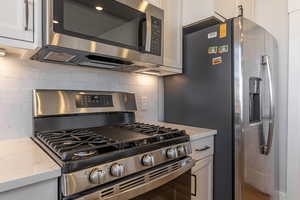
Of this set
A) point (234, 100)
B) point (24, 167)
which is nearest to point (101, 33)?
point (24, 167)

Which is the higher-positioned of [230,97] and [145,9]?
[145,9]

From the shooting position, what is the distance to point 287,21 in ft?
6.63

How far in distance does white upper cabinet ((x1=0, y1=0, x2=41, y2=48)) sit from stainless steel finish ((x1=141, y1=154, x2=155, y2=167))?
75cm

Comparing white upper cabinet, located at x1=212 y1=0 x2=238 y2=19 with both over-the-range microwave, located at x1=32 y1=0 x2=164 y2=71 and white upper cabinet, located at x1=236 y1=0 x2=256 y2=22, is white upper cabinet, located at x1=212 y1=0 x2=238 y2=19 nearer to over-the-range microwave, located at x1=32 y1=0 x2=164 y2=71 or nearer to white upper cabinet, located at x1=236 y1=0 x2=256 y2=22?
white upper cabinet, located at x1=236 y1=0 x2=256 y2=22

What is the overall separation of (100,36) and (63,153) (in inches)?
26.2

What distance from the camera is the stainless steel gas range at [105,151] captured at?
69cm

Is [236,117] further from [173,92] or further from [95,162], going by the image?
[95,162]

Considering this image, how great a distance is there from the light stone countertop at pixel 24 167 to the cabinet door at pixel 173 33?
1.09m

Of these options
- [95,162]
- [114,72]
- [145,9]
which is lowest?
[95,162]

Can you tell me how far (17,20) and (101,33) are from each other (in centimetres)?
39

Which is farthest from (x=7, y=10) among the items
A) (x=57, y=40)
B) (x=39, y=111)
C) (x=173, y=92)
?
(x=173, y=92)

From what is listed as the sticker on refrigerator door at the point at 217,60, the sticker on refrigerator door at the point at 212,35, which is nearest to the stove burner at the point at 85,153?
the sticker on refrigerator door at the point at 217,60

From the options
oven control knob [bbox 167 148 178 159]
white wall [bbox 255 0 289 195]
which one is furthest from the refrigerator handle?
oven control knob [bbox 167 148 178 159]

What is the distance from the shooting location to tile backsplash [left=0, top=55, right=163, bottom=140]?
106 cm
